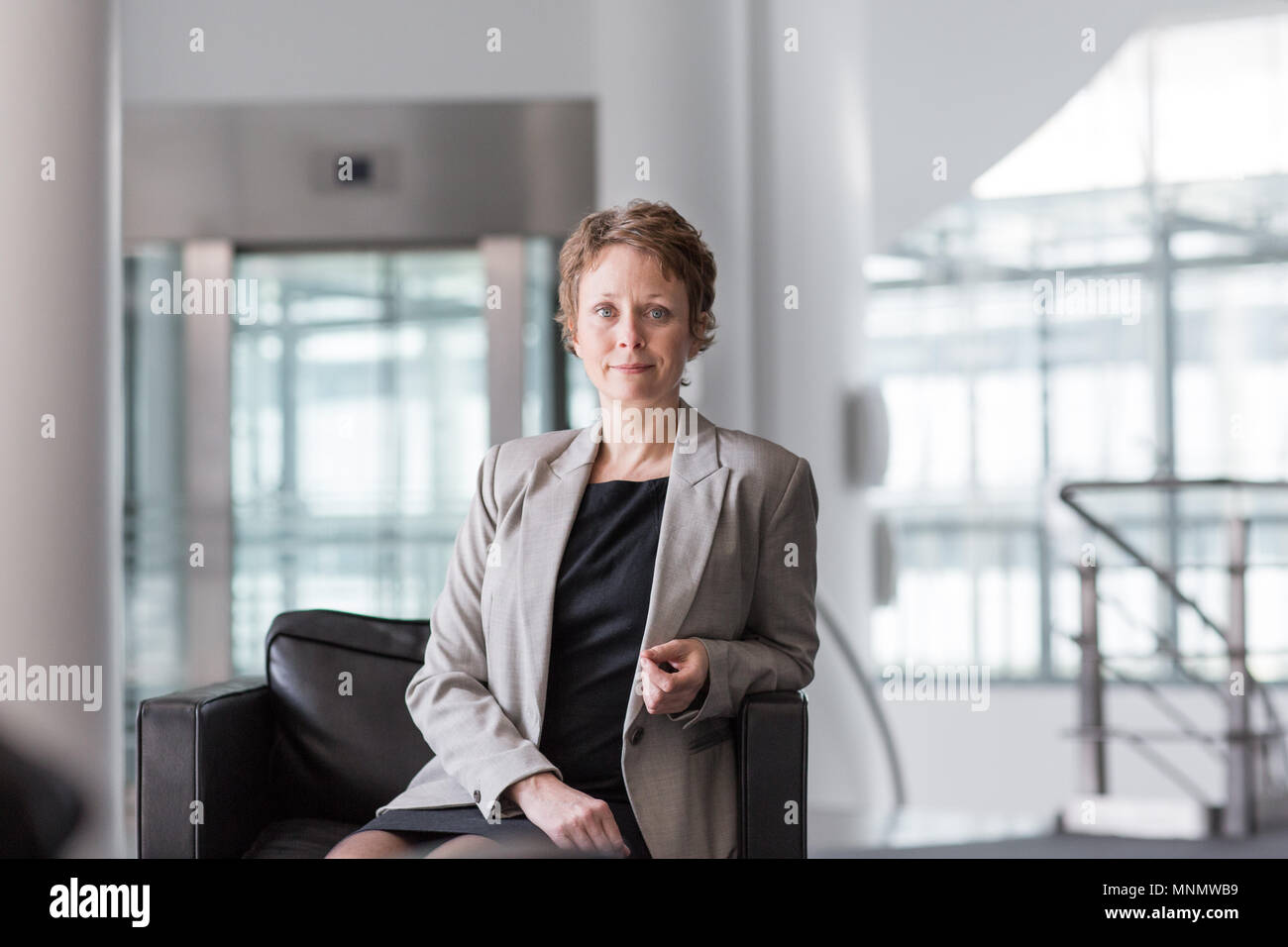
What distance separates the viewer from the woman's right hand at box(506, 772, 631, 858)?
159 cm

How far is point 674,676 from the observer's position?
5.29 ft

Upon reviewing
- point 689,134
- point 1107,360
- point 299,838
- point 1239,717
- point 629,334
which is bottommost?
point 1239,717

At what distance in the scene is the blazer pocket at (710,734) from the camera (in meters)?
1.74

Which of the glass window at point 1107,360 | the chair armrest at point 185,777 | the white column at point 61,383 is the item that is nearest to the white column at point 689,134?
the glass window at point 1107,360

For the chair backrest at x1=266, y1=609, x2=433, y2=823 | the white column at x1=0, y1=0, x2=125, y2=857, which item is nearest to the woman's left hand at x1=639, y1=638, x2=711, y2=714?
the chair backrest at x1=266, y1=609, x2=433, y2=823

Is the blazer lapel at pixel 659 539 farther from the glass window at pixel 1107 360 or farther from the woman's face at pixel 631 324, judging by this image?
the glass window at pixel 1107 360

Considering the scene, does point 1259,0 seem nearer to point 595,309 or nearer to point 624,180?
point 624,180

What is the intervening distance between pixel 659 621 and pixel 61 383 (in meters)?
1.68

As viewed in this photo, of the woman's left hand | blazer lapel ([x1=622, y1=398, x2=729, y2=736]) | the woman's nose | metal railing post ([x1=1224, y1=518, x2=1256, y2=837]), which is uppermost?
the woman's nose

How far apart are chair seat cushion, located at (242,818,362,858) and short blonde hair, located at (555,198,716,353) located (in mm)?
908

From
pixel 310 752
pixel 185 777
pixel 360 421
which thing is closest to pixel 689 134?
pixel 360 421

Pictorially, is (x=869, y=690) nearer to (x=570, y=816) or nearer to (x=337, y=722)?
(x=337, y=722)

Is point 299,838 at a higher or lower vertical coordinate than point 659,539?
lower

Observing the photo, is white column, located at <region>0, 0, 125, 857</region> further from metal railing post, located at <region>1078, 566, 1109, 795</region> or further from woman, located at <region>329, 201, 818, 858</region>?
metal railing post, located at <region>1078, 566, 1109, 795</region>
